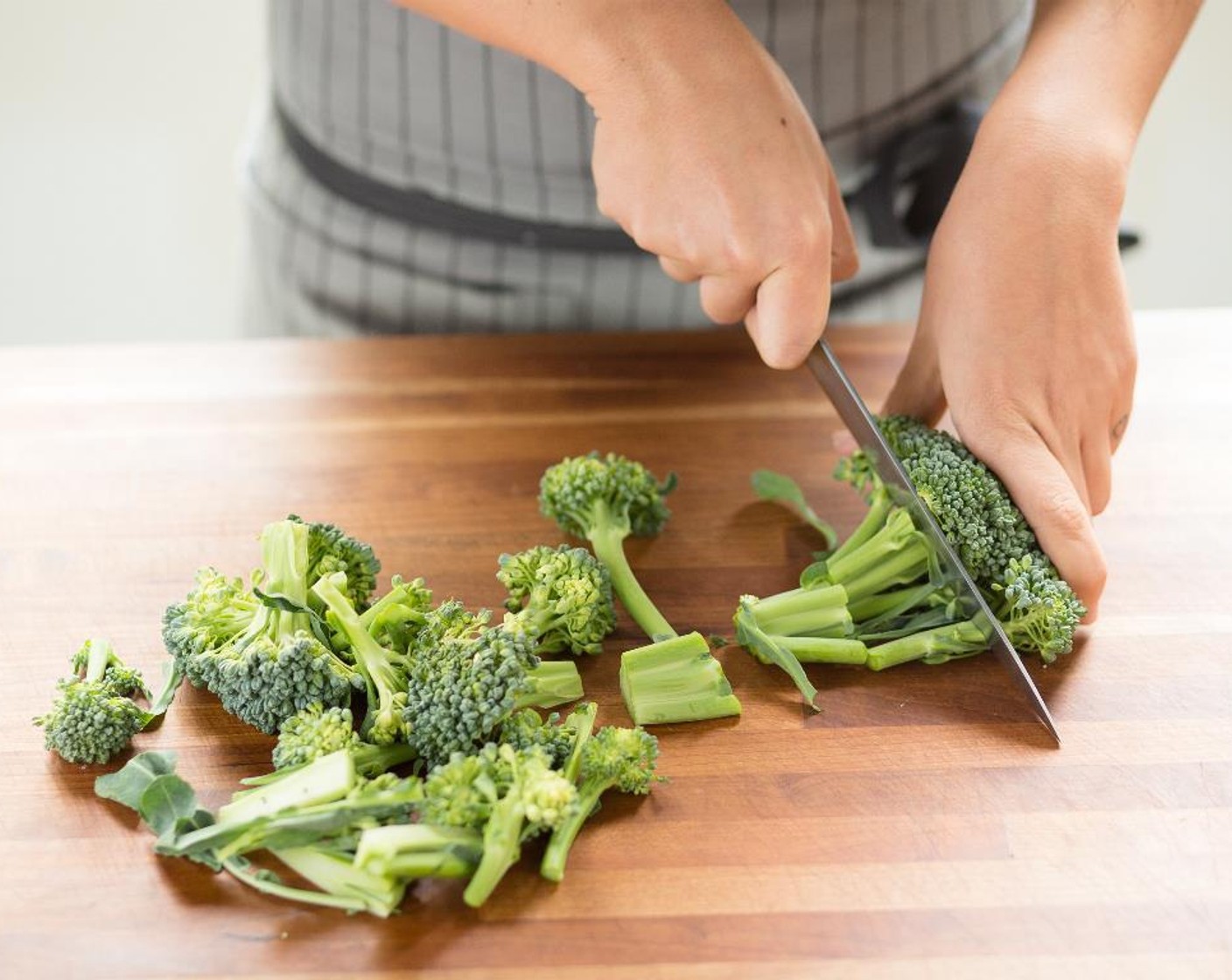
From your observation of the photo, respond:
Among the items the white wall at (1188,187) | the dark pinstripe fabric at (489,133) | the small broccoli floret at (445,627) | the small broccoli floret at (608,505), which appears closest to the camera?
the small broccoli floret at (445,627)

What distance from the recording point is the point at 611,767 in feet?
4.07

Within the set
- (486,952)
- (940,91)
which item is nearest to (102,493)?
(486,952)

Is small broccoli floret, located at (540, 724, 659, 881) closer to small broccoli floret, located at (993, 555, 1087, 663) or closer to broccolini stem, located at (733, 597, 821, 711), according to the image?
broccolini stem, located at (733, 597, 821, 711)

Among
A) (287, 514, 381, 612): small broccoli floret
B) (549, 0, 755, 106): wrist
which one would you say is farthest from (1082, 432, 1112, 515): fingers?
(287, 514, 381, 612): small broccoli floret

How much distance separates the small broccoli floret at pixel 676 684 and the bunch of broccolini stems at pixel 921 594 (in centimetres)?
8

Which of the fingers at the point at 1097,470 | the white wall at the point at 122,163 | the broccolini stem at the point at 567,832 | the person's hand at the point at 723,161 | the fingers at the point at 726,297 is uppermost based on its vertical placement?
the person's hand at the point at 723,161

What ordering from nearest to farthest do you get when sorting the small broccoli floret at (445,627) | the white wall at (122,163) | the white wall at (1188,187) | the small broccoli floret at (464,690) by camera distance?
the small broccoli floret at (464,690) → the small broccoli floret at (445,627) → the white wall at (122,163) → the white wall at (1188,187)

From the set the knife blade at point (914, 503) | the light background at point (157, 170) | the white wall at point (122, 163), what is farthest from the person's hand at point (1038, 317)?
the white wall at point (122, 163)

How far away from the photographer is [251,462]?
1796 mm

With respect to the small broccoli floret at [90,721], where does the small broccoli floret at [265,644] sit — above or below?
above

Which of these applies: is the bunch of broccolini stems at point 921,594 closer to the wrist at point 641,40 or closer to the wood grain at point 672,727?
the wood grain at point 672,727

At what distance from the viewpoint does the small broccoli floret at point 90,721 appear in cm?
130

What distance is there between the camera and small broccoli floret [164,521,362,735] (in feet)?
4.24

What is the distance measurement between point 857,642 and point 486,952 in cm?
54
